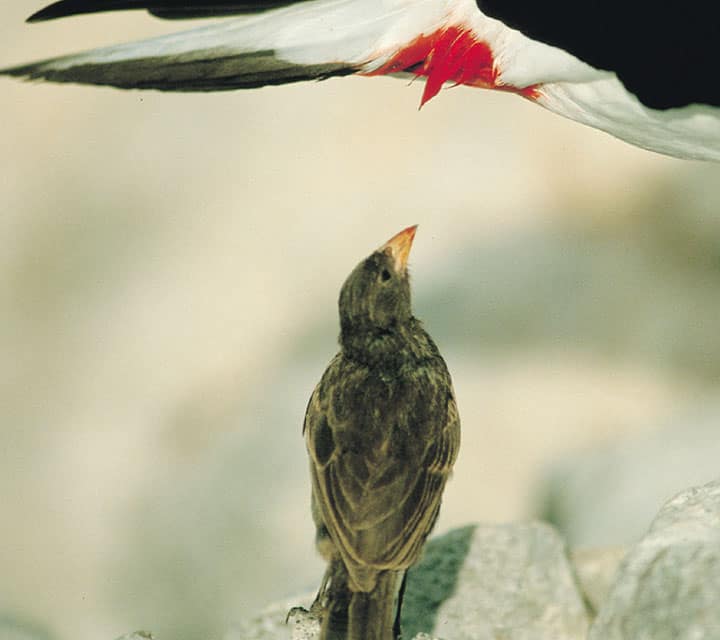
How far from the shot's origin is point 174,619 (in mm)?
3352

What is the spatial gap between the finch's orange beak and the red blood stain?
255 millimetres

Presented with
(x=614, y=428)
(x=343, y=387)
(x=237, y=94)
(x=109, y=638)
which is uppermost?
(x=237, y=94)

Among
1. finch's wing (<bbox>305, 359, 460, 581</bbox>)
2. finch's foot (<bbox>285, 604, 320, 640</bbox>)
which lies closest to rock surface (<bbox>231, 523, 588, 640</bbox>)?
finch's foot (<bbox>285, 604, 320, 640</bbox>)

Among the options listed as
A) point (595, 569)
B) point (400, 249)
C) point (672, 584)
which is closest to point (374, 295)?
point (400, 249)

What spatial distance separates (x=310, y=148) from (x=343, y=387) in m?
1.97

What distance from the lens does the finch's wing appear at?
84.6 inches

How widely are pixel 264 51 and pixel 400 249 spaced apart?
0.43 metres

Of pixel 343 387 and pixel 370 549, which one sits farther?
pixel 343 387

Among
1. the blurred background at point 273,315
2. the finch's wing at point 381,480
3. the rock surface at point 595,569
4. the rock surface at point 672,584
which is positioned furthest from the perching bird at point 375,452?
the blurred background at point 273,315

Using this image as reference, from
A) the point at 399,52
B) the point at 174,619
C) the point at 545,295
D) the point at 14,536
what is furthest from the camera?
the point at 545,295

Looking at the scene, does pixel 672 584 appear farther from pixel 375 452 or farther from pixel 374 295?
pixel 374 295

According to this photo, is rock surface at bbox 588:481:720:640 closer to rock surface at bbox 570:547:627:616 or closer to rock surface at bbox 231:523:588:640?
rock surface at bbox 231:523:588:640

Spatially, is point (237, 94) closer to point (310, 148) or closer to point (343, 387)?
point (310, 148)

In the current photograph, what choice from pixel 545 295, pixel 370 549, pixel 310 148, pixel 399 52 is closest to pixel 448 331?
pixel 545 295
